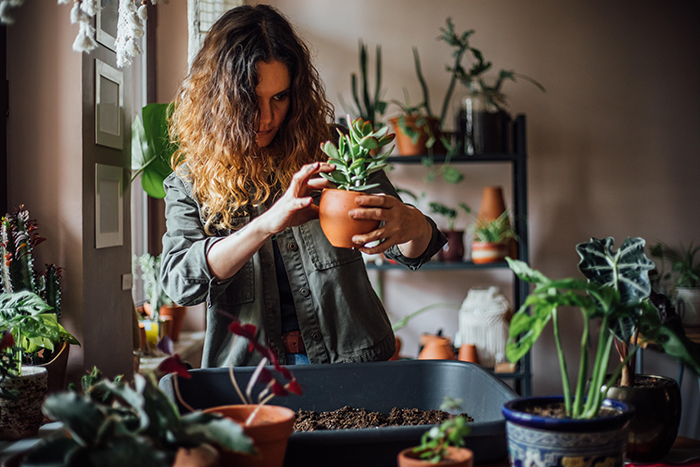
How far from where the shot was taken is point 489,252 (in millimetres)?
2861

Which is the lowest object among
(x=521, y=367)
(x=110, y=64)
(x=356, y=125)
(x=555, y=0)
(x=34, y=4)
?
(x=521, y=367)

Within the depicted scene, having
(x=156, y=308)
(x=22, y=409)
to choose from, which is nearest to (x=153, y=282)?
(x=156, y=308)

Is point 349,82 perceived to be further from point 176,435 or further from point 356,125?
point 176,435

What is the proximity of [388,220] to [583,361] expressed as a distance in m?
0.41

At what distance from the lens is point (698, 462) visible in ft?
2.64

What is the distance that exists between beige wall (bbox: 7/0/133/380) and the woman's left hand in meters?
1.02

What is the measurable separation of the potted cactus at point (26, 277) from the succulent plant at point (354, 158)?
871 mm

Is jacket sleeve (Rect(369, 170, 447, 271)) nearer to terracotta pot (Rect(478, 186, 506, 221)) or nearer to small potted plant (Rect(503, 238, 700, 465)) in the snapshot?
small potted plant (Rect(503, 238, 700, 465))

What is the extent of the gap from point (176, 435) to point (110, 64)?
1.56 m

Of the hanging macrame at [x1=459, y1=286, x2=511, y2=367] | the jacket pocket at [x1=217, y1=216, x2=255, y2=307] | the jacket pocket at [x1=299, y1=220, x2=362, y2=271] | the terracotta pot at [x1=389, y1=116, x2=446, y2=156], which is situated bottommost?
the hanging macrame at [x1=459, y1=286, x2=511, y2=367]

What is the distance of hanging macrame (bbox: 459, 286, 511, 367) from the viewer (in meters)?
2.83

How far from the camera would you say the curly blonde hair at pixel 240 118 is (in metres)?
1.19

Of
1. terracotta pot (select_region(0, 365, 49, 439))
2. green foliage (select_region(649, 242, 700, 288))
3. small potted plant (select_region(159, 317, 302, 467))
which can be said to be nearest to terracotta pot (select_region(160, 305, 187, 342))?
terracotta pot (select_region(0, 365, 49, 439))

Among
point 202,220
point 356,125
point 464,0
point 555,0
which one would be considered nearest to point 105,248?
point 202,220
